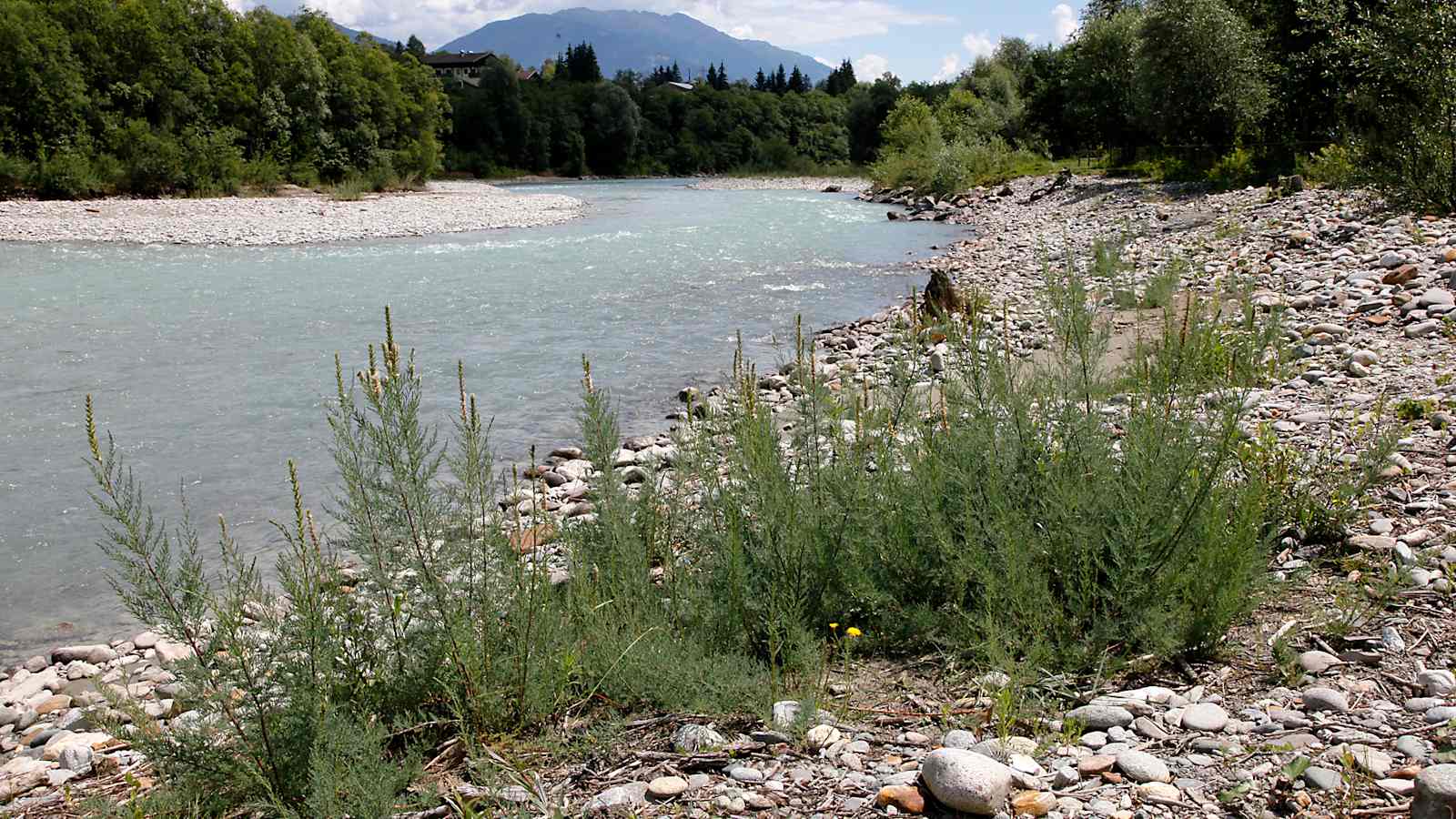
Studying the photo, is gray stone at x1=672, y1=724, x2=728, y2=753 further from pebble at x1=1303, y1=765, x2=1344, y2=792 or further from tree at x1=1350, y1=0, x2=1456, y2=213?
tree at x1=1350, y1=0, x2=1456, y2=213

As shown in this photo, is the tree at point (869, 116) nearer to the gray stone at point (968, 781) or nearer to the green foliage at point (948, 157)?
the green foliage at point (948, 157)

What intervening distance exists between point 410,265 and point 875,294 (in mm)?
11191

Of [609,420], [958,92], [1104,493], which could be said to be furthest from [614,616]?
[958,92]

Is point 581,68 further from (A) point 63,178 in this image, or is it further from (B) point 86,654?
(B) point 86,654

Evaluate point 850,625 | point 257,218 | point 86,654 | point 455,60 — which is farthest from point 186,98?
point 455,60

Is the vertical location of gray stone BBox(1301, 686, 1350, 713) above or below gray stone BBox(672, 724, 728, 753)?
above

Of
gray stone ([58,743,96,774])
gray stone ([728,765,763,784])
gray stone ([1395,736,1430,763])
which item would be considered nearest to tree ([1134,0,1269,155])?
gray stone ([1395,736,1430,763])

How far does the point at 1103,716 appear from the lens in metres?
3.06

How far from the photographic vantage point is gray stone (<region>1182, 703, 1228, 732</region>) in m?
2.93

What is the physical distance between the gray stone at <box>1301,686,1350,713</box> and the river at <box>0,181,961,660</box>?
410 cm

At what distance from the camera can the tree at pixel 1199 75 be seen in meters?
24.7

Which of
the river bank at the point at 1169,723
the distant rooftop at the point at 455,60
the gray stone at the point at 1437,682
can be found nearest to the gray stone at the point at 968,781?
the river bank at the point at 1169,723

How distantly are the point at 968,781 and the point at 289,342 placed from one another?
13.4 meters

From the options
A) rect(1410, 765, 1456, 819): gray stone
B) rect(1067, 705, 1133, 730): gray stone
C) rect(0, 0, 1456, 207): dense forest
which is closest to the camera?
rect(1410, 765, 1456, 819): gray stone
